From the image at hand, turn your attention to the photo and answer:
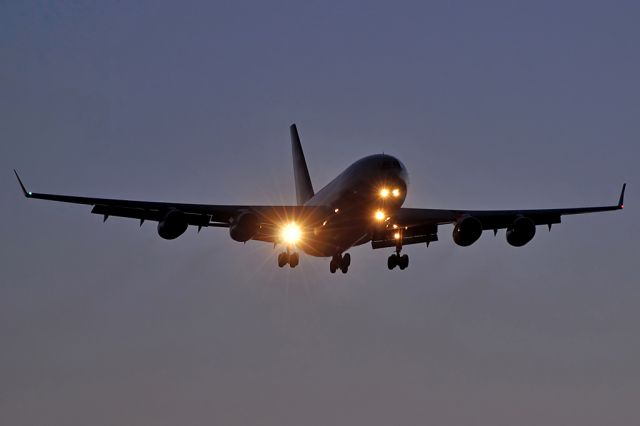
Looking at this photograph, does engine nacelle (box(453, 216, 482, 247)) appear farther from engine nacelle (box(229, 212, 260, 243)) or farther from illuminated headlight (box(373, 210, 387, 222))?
engine nacelle (box(229, 212, 260, 243))

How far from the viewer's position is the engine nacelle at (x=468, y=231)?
60.9 m

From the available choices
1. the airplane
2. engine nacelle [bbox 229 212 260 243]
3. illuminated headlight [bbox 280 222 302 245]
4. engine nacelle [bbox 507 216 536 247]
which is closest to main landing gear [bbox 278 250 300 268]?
the airplane

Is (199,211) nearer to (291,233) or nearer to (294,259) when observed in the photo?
(291,233)

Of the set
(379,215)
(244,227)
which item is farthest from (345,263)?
(244,227)

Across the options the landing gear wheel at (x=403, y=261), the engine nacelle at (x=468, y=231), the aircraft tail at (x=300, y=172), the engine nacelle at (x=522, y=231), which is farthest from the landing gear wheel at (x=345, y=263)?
the aircraft tail at (x=300, y=172)

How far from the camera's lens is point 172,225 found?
183 ft

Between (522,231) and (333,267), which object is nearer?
(522,231)

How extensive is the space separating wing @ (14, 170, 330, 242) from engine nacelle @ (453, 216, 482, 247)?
8.77 m

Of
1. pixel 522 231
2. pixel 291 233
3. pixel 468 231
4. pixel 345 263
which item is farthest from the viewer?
pixel 345 263

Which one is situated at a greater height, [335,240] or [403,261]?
[403,261]

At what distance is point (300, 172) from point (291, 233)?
980 inches

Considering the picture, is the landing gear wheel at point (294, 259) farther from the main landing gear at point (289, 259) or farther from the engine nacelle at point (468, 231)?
the engine nacelle at point (468, 231)

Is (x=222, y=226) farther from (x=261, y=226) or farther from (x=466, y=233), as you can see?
(x=466, y=233)

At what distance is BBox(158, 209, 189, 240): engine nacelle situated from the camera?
5562 cm
